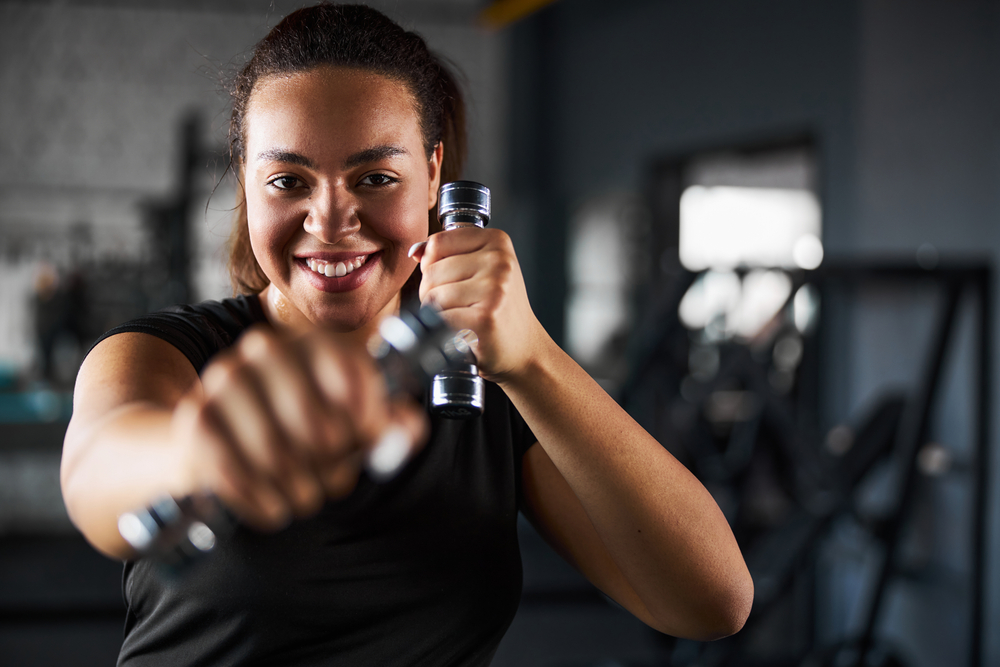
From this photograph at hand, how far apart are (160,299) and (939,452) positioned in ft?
14.5

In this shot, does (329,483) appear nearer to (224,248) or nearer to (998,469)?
(224,248)

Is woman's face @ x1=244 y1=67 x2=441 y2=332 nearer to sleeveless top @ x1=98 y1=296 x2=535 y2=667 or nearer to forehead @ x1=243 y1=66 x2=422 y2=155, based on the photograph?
forehead @ x1=243 y1=66 x2=422 y2=155

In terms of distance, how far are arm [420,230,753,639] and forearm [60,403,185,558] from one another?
0.25m

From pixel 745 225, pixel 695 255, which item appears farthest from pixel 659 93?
pixel 745 225

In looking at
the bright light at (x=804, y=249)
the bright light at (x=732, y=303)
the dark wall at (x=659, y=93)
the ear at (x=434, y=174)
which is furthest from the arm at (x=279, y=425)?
the bright light at (x=804, y=249)

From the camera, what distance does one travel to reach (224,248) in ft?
3.76

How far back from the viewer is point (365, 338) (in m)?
0.95

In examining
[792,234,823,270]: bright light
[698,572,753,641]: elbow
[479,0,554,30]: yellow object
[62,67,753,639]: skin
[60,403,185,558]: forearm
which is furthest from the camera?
[792,234,823,270]: bright light

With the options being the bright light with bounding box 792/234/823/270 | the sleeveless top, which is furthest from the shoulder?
the bright light with bounding box 792/234/823/270

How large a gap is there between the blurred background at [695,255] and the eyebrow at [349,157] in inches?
9.4

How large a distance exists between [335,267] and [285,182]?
10cm

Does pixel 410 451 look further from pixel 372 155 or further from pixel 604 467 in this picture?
pixel 372 155

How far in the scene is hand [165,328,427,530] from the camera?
42 cm

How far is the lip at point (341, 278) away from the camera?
2.74 feet
